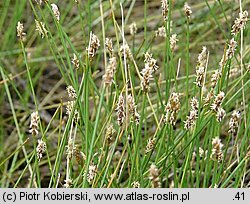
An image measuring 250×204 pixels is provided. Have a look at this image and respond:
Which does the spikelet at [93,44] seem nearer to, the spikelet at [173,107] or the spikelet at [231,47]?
the spikelet at [173,107]

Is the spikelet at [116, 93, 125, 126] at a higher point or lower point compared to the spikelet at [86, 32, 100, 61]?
lower

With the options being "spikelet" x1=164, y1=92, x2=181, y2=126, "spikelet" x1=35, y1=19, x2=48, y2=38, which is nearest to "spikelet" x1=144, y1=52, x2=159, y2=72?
"spikelet" x1=164, y1=92, x2=181, y2=126

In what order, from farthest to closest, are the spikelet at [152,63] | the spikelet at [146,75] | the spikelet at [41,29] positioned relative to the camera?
the spikelet at [41,29] < the spikelet at [152,63] < the spikelet at [146,75]

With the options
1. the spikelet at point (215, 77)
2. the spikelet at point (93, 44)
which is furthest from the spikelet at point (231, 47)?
the spikelet at point (93, 44)

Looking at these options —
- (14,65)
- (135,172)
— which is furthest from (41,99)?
(135,172)

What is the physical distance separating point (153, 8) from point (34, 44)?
0.56 m

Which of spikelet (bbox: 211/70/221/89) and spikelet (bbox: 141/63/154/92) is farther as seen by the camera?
spikelet (bbox: 211/70/221/89)

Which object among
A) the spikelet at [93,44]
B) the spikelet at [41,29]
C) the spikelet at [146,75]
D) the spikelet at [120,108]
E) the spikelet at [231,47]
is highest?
the spikelet at [41,29]

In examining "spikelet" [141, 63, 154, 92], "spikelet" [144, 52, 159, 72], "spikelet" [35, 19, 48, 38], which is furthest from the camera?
"spikelet" [35, 19, 48, 38]

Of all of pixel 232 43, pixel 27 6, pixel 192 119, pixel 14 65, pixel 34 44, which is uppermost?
pixel 27 6

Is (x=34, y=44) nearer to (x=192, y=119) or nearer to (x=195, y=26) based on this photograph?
(x=195, y=26)

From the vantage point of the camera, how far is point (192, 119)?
1.01m

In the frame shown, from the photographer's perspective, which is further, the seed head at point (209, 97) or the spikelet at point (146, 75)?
the seed head at point (209, 97)

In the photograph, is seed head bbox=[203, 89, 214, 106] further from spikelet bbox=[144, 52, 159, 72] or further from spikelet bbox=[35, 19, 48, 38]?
A: spikelet bbox=[35, 19, 48, 38]
